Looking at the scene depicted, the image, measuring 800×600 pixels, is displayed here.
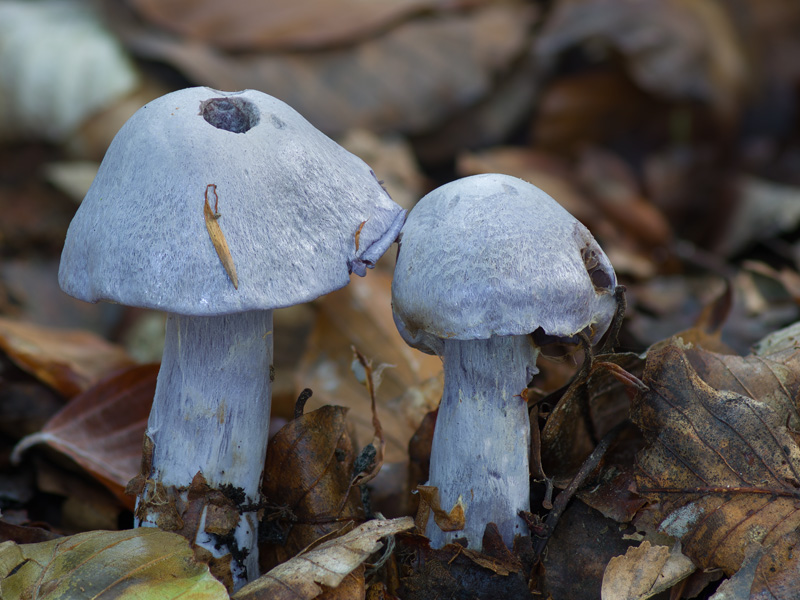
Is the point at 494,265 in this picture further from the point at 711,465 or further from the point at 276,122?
the point at 711,465

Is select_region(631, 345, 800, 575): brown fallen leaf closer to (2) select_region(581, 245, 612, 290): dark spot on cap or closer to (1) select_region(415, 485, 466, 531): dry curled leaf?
(2) select_region(581, 245, 612, 290): dark spot on cap

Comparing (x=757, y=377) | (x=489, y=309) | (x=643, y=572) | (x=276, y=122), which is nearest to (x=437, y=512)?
(x=643, y=572)

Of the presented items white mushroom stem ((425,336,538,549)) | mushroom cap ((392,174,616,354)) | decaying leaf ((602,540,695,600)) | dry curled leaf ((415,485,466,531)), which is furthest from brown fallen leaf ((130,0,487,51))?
decaying leaf ((602,540,695,600))

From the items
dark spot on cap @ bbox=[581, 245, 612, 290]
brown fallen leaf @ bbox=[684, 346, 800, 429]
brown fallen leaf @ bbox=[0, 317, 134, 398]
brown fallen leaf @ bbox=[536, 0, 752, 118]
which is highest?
brown fallen leaf @ bbox=[536, 0, 752, 118]

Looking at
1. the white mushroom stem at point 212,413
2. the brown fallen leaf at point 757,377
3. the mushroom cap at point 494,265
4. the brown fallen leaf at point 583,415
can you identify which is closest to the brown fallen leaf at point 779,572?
the brown fallen leaf at point 757,377

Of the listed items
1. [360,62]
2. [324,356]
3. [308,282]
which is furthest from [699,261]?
[308,282]
